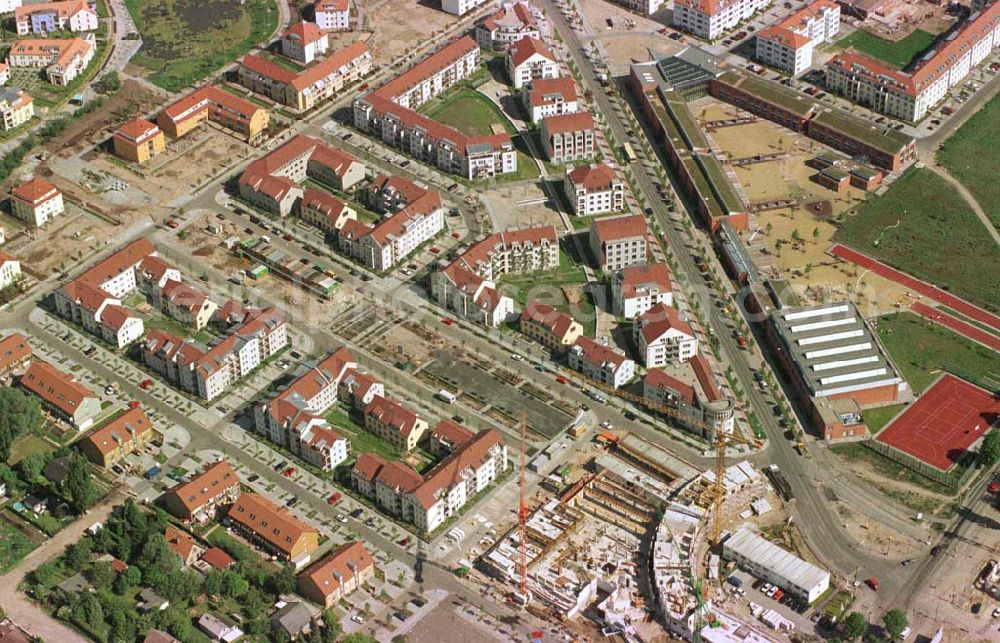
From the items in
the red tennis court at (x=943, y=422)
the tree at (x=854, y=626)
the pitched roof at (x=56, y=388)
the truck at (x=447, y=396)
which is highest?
the red tennis court at (x=943, y=422)

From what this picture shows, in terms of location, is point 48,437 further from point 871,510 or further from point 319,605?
point 871,510

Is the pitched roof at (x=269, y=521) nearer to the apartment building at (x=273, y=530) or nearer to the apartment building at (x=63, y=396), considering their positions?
the apartment building at (x=273, y=530)

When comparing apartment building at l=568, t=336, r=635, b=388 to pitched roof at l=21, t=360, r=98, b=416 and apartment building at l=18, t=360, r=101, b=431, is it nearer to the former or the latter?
apartment building at l=18, t=360, r=101, b=431

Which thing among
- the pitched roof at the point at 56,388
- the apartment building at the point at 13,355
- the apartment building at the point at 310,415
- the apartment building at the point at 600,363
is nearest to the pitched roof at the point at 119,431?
the pitched roof at the point at 56,388

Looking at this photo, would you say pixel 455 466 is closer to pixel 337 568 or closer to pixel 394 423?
pixel 394 423

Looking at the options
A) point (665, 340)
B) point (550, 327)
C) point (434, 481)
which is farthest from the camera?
point (550, 327)

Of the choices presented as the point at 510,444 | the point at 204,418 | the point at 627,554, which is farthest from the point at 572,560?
the point at 204,418

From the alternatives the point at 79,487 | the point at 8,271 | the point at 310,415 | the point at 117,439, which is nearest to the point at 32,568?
the point at 79,487

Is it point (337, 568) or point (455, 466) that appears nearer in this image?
point (337, 568)
